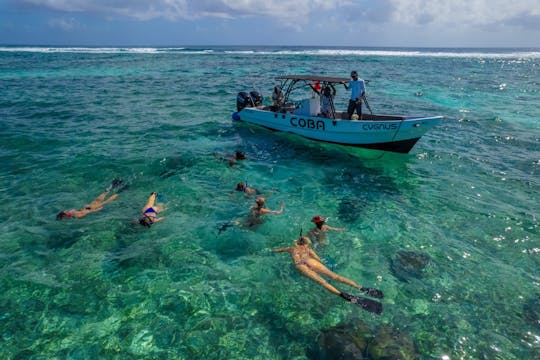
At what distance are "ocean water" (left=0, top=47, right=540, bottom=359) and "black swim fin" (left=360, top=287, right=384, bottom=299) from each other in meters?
0.16

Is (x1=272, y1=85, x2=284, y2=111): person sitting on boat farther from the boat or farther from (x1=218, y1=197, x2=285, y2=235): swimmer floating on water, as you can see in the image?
(x1=218, y1=197, x2=285, y2=235): swimmer floating on water

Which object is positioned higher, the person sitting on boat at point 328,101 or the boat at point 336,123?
the person sitting on boat at point 328,101

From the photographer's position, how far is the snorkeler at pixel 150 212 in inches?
411

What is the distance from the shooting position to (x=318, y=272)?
8500 millimetres

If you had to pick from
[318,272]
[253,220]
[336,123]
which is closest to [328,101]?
[336,123]

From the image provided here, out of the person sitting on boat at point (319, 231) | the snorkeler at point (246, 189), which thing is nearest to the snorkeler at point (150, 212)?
the snorkeler at point (246, 189)

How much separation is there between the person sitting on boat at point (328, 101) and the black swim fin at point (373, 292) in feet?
Result: 35.6

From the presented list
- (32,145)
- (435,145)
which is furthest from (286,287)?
(32,145)

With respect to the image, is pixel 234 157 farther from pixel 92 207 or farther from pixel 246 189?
pixel 92 207

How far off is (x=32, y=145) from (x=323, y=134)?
15.4 m

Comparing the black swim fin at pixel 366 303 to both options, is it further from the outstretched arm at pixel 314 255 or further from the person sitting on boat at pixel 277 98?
the person sitting on boat at pixel 277 98

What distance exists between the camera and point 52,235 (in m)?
10.0

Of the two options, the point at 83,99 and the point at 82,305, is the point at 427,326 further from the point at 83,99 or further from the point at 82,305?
the point at 83,99

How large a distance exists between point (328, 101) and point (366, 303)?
11567 millimetres
